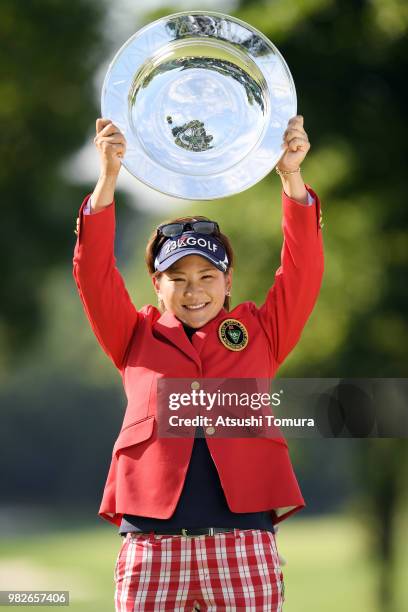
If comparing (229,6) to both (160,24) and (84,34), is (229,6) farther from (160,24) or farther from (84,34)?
(160,24)

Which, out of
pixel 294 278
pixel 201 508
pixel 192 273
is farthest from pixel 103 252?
pixel 201 508

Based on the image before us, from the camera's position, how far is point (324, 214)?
6312 millimetres

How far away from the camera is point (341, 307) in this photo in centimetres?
611

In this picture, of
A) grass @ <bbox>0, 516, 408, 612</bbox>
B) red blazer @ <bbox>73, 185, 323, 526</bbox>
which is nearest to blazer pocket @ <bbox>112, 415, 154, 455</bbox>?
red blazer @ <bbox>73, 185, 323, 526</bbox>

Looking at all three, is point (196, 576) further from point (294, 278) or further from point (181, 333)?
point (294, 278)

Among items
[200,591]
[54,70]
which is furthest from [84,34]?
[200,591]

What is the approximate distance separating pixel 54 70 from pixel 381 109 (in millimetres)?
2850

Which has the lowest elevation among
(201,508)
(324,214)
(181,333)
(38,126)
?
(201,508)

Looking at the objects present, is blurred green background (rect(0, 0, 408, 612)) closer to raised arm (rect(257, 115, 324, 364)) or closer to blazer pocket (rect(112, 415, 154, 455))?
raised arm (rect(257, 115, 324, 364))

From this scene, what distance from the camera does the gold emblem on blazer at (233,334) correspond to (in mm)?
2410

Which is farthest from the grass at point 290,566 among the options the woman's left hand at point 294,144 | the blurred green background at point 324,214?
the woman's left hand at point 294,144

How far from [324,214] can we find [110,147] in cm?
410

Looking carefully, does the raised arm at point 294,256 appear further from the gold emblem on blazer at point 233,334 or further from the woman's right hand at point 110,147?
the woman's right hand at point 110,147

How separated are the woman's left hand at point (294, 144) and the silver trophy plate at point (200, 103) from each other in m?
0.02
